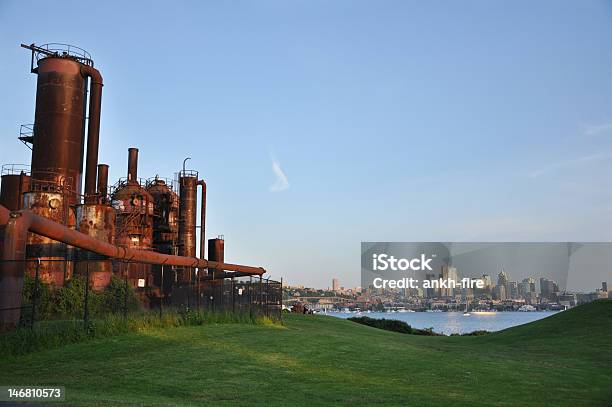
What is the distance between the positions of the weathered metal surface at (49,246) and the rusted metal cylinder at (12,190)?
4.21 m

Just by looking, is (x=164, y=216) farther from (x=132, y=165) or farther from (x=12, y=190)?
(x=12, y=190)

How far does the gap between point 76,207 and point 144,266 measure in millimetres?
8117

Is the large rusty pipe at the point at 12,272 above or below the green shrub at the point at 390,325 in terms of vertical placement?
above

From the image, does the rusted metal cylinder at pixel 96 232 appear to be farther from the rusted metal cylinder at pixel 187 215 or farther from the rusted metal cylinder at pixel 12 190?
the rusted metal cylinder at pixel 187 215

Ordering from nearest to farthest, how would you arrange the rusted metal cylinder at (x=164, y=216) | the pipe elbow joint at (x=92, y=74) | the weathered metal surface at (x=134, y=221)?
the pipe elbow joint at (x=92, y=74), the weathered metal surface at (x=134, y=221), the rusted metal cylinder at (x=164, y=216)

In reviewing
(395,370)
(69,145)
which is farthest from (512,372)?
(69,145)

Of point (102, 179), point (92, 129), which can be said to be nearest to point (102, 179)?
point (102, 179)

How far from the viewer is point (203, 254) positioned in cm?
6675

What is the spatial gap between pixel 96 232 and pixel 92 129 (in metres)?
11.5

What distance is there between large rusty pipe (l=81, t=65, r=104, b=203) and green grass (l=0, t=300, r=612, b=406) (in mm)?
28863

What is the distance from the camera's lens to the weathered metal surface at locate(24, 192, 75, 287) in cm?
3897

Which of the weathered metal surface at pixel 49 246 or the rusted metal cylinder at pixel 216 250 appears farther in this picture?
the rusted metal cylinder at pixel 216 250

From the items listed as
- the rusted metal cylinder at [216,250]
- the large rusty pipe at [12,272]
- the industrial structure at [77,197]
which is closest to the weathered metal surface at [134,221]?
the industrial structure at [77,197]

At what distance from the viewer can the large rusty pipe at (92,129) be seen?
158 feet
